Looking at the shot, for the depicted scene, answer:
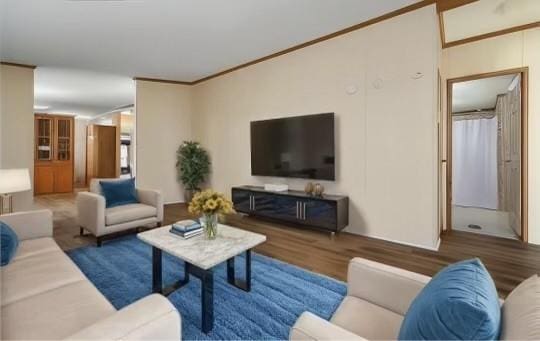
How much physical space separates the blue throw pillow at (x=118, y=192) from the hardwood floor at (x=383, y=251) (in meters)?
0.53

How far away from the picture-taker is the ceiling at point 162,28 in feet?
9.73

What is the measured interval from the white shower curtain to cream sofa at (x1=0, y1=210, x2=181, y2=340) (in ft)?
23.4

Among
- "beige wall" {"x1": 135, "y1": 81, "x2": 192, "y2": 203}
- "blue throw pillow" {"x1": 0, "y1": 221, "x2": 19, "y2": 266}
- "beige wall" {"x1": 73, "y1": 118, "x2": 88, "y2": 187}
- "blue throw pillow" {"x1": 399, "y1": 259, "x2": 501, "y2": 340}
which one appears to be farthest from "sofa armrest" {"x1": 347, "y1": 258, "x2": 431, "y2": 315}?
"beige wall" {"x1": 73, "y1": 118, "x2": 88, "y2": 187}

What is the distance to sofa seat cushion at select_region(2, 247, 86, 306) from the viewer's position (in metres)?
1.40

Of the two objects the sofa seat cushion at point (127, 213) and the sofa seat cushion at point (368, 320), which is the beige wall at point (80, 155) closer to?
the sofa seat cushion at point (127, 213)

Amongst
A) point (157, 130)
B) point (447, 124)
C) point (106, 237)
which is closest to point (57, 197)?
point (157, 130)

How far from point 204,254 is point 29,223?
1538mm

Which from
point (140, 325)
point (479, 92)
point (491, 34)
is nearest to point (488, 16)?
point (491, 34)

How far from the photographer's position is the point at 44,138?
7.59 metres

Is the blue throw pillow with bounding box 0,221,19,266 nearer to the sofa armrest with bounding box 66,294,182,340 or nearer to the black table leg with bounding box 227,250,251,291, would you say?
the sofa armrest with bounding box 66,294,182,340

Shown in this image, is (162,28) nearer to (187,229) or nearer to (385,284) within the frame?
(187,229)

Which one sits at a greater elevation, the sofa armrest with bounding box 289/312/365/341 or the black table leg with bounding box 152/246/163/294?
the sofa armrest with bounding box 289/312/365/341

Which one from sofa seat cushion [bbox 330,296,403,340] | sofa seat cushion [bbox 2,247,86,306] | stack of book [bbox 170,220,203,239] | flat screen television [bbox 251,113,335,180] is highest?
flat screen television [bbox 251,113,335,180]

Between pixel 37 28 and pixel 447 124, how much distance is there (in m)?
5.51
